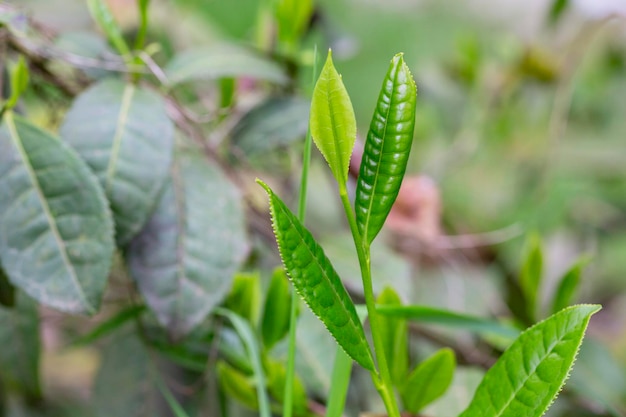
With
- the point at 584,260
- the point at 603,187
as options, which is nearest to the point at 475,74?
the point at 603,187

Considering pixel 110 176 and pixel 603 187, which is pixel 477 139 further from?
pixel 110 176

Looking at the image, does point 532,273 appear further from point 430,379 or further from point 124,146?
point 124,146

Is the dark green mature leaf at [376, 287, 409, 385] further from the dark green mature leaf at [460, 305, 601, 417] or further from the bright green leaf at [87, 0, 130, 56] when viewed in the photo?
the bright green leaf at [87, 0, 130, 56]

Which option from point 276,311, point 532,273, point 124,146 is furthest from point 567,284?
point 124,146

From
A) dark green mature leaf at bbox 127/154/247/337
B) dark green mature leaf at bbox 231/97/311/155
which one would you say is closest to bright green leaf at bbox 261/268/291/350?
dark green mature leaf at bbox 127/154/247/337

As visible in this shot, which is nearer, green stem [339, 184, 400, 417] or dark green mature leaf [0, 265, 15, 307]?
green stem [339, 184, 400, 417]
